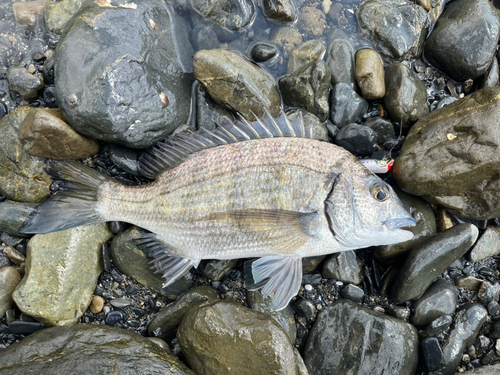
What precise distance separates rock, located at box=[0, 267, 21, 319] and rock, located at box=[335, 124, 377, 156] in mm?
3754

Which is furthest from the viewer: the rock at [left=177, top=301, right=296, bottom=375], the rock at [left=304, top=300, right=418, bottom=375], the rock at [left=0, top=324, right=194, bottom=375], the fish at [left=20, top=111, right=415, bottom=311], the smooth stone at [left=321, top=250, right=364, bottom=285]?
the smooth stone at [left=321, top=250, right=364, bottom=285]

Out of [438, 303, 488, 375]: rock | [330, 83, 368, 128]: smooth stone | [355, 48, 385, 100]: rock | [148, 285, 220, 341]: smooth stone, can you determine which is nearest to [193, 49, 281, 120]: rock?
[330, 83, 368, 128]: smooth stone

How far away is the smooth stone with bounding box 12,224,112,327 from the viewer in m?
3.37

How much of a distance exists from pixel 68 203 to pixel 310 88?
2.87 metres

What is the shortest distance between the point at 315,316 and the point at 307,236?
3.53 feet

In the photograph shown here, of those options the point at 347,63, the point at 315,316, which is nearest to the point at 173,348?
the point at 315,316

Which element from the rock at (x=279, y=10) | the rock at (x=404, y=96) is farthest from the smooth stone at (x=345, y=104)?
the rock at (x=279, y=10)

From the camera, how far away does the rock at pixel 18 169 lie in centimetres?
358

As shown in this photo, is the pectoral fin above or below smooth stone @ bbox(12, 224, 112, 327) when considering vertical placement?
above

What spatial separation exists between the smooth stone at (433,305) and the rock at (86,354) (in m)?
2.41

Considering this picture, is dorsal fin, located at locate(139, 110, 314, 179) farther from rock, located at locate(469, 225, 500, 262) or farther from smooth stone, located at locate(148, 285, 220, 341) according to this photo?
rock, located at locate(469, 225, 500, 262)

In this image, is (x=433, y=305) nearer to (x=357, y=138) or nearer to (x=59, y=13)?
(x=357, y=138)

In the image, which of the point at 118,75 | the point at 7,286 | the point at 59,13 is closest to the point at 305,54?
the point at 118,75

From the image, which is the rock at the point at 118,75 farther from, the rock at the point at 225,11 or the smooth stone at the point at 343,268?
the smooth stone at the point at 343,268
